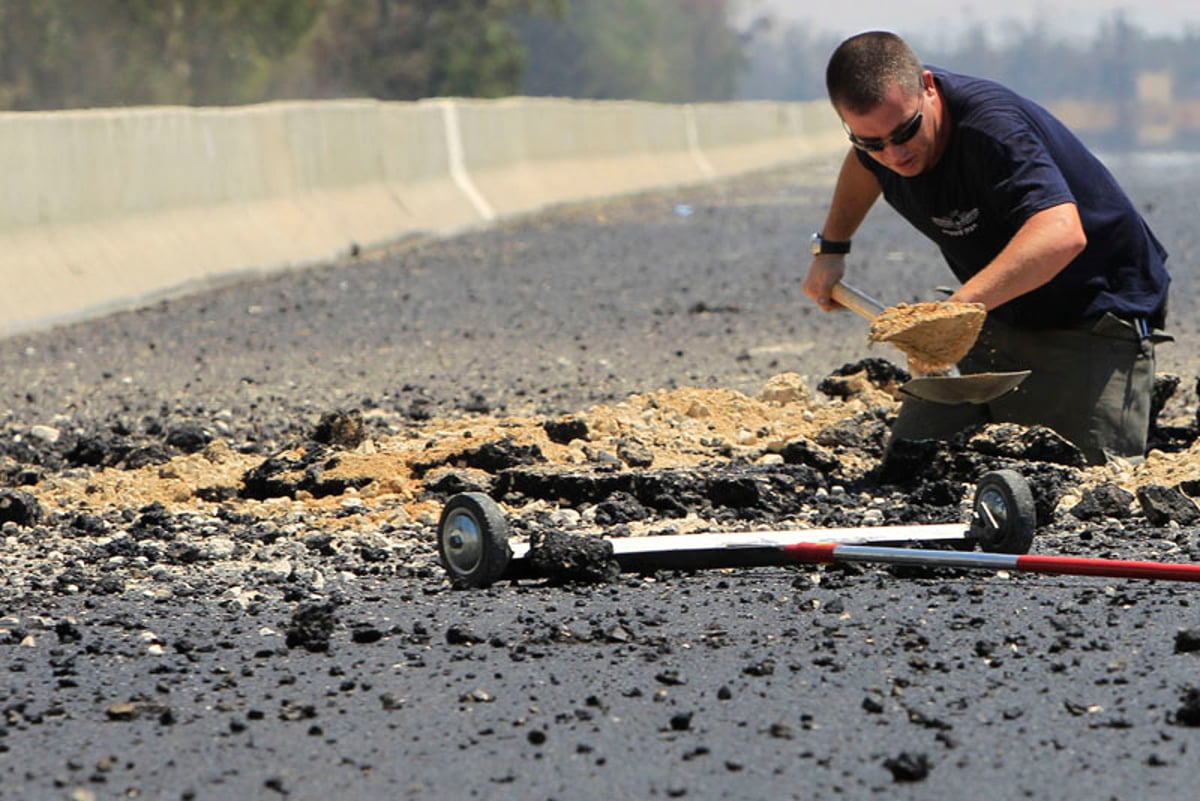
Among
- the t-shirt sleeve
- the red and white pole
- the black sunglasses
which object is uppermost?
the black sunglasses

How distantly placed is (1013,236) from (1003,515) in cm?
111

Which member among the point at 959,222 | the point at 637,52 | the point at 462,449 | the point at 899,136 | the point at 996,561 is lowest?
the point at 996,561

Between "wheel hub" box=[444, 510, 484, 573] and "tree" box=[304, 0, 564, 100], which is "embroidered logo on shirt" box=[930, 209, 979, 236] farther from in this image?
"tree" box=[304, 0, 564, 100]

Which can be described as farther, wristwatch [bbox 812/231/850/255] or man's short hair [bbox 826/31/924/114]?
wristwatch [bbox 812/231/850/255]

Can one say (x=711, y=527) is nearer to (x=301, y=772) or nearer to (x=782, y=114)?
(x=301, y=772)

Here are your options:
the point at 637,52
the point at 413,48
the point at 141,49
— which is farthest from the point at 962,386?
the point at 637,52

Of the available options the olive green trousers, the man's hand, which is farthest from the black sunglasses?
the olive green trousers

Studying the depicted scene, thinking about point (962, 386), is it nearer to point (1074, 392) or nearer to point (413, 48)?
point (1074, 392)

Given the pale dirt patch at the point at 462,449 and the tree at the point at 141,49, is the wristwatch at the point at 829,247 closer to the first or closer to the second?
the pale dirt patch at the point at 462,449

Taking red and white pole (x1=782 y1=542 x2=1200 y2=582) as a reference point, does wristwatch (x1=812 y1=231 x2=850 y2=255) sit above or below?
above

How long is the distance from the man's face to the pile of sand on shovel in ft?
1.48

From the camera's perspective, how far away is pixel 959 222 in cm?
611

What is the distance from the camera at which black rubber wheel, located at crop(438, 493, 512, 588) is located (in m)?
4.91

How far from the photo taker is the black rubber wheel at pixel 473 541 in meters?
4.91
